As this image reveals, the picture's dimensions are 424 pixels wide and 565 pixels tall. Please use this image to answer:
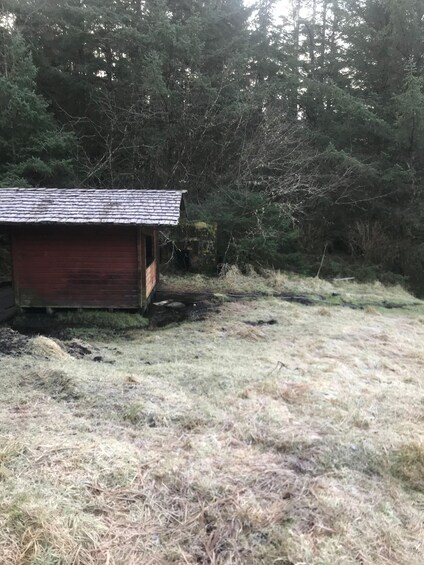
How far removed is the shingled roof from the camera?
27.0ft

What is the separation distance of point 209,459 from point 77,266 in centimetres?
670

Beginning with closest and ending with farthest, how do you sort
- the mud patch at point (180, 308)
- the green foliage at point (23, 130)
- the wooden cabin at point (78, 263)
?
the mud patch at point (180, 308)
the wooden cabin at point (78, 263)
the green foliage at point (23, 130)

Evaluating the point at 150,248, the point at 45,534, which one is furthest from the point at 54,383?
the point at 150,248

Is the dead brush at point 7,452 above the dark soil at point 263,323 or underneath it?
above

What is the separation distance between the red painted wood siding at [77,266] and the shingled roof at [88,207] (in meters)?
0.46

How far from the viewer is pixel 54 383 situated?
4359mm

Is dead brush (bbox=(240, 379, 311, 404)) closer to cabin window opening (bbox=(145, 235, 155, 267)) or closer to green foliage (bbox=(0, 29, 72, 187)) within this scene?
cabin window opening (bbox=(145, 235, 155, 267))

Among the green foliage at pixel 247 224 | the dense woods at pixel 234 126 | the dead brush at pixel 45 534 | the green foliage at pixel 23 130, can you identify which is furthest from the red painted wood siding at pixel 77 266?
the dead brush at pixel 45 534

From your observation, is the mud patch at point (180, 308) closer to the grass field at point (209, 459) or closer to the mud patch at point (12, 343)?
the mud patch at point (12, 343)

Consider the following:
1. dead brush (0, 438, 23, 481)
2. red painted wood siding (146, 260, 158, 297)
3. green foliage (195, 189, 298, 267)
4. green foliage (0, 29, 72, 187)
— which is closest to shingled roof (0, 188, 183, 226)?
red painted wood siding (146, 260, 158, 297)

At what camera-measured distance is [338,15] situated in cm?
1802

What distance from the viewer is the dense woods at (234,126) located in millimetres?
14367

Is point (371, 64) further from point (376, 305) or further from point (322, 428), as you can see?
point (322, 428)

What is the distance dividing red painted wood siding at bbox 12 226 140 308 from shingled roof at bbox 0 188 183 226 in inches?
18.3
